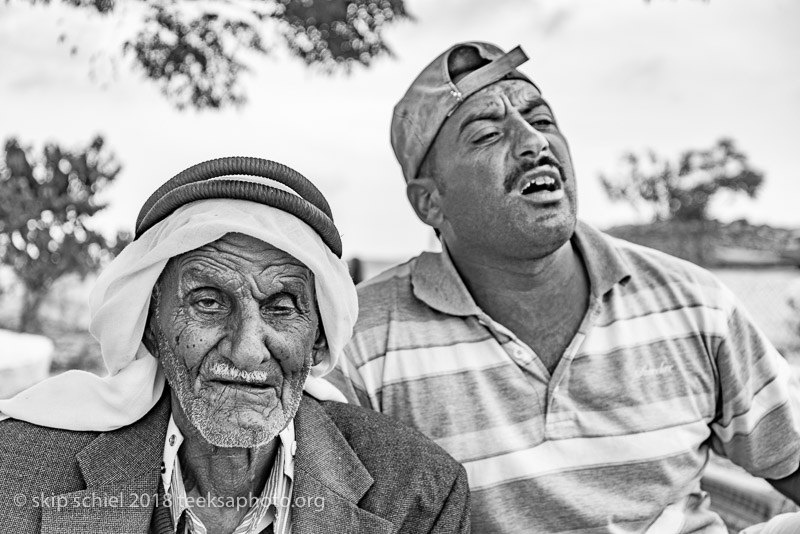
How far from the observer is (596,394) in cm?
292

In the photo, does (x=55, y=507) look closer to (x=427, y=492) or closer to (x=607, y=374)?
(x=427, y=492)

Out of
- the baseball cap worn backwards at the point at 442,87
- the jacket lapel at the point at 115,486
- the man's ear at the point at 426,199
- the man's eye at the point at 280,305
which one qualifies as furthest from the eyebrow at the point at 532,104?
the jacket lapel at the point at 115,486

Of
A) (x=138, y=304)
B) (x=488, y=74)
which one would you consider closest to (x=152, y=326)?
(x=138, y=304)

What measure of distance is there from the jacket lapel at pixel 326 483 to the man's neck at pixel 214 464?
0.13 meters

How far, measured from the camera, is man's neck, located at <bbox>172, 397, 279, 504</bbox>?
232 cm

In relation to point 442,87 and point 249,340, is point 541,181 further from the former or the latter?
point 249,340

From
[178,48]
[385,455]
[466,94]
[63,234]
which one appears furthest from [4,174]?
[385,455]

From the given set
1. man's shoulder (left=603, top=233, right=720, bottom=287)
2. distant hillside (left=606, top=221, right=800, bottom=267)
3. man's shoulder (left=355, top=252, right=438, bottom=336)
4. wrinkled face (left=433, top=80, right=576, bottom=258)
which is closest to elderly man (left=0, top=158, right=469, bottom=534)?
man's shoulder (left=355, top=252, right=438, bottom=336)

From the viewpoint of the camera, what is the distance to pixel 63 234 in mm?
8859

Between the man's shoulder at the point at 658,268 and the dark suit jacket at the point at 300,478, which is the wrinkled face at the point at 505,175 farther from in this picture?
the dark suit jacket at the point at 300,478

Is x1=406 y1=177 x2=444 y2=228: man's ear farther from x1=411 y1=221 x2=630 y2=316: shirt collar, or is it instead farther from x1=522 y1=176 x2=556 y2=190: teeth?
x1=522 y1=176 x2=556 y2=190: teeth

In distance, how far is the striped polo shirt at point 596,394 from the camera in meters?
2.82

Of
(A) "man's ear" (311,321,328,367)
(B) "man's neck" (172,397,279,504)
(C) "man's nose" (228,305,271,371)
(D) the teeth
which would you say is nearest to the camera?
(C) "man's nose" (228,305,271,371)

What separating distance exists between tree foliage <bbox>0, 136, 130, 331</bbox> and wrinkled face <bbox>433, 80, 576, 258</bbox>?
6306 mm
